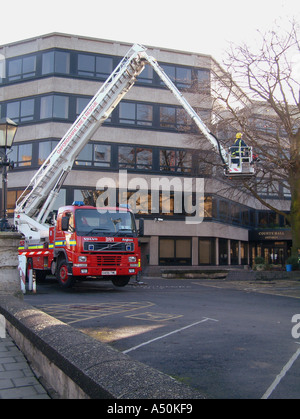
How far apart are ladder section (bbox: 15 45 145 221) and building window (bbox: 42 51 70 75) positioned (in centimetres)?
1404

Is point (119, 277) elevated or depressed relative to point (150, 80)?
depressed

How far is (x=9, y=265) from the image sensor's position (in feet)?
28.7

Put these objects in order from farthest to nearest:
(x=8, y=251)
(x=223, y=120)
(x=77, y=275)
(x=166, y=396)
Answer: (x=223, y=120) < (x=77, y=275) < (x=8, y=251) < (x=166, y=396)

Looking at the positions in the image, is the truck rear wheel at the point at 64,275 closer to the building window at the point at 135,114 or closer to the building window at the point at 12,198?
the building window at the point at 12,198

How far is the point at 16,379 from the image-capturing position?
14.6ft

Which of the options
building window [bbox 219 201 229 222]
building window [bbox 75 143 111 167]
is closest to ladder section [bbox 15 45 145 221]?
building window [bbox 75 143 111 167]

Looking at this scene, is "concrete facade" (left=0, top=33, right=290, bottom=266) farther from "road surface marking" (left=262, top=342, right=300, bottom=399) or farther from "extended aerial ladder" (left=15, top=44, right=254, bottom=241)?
"road surface marking" (left=262, top=342, right=300, bottom=399)

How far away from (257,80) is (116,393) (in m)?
21.8

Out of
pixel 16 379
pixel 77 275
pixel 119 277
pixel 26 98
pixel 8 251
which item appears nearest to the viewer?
pixel 16 379

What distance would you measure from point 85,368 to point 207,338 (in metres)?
4.03

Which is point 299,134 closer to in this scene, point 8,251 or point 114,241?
point 114,241

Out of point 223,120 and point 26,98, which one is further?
point 26,98

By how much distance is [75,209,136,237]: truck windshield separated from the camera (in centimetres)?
1491

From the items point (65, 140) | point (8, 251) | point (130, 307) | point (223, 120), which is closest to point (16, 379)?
point (8, 251)
